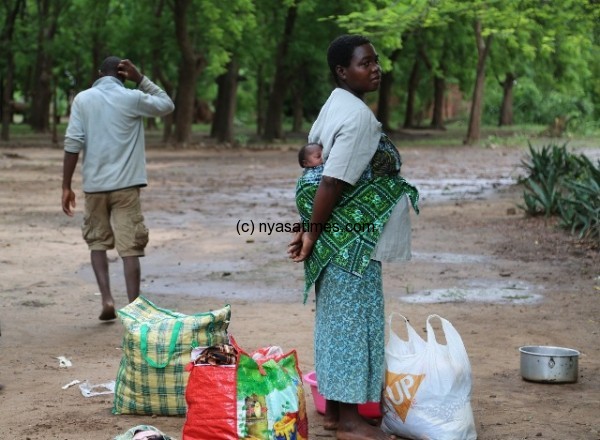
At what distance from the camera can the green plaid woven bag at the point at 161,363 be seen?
5.45 metres

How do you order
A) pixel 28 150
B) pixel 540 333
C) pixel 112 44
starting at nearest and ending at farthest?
pixel 540 333
pixel 28 150
pixel 112 44

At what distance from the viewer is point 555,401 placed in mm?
5816

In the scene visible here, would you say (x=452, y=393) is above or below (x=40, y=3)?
below

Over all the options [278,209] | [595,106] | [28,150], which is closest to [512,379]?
[278,209]

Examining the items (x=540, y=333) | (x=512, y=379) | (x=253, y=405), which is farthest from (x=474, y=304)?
(x=253, y=405)

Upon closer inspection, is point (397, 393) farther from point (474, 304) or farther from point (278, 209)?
point (278, 209)

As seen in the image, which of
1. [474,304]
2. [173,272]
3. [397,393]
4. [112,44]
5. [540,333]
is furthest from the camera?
[112,44]

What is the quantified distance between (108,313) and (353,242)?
11.5 feet

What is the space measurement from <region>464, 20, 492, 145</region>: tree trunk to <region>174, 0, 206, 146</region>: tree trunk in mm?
8168

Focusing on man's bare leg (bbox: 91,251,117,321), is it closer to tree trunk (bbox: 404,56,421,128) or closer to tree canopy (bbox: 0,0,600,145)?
tree canopy (bbox: 0,0,600,145)

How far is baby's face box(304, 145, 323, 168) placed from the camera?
5.03 m

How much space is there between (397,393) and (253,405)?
78 cm

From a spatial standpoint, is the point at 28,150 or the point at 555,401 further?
the point at 28,150

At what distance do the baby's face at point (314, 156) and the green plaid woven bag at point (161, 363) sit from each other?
916 millimetres
